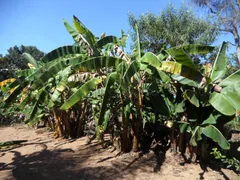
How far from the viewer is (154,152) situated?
18.8 feet

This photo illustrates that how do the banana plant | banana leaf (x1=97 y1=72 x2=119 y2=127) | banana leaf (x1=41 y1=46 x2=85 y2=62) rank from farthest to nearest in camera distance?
banana leaf (x1=41 y1=46 x2=85 y2=62) < banana leaf (x1=97 y1=72 x2=119 y2=127) < the banana plant

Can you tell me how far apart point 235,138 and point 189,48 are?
4258mm

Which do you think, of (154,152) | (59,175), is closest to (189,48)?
(154,152)

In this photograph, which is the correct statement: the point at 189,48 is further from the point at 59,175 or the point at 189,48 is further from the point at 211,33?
the point at 211,33

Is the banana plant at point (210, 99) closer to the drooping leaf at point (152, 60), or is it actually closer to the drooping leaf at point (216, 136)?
the drooping leaf at point (216, 136)

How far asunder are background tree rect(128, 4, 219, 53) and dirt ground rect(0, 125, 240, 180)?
9.74m

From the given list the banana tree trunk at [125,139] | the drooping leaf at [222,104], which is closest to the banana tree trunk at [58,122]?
the banana tree trunk at [125,139]

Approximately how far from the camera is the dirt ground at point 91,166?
187 inches

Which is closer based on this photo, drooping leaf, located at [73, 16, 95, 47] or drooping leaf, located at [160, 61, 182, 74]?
drooping leaf, located at [160, 61, 182, 74]

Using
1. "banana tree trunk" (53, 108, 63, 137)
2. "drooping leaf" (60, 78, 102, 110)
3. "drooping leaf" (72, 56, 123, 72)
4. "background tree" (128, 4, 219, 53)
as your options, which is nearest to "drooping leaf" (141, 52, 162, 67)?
"drooping leaf" (72, 56, 123, 72)

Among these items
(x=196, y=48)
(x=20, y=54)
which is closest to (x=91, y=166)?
(x=196, y=48)

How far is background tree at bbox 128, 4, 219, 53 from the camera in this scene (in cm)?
1477

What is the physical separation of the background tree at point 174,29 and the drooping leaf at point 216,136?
416 inches

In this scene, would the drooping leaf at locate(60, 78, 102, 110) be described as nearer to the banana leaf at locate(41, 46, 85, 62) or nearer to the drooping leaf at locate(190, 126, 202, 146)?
the banana leaf at locate(41, 46, 85, 62)
